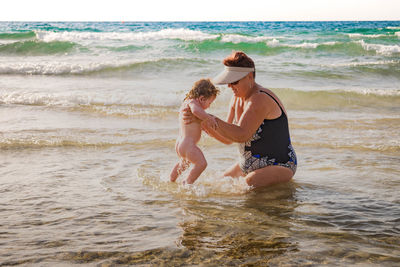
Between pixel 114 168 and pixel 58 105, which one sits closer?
pixel 114 168

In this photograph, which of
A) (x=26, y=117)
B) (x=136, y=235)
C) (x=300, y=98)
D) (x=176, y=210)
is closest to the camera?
(x=136, y=235)

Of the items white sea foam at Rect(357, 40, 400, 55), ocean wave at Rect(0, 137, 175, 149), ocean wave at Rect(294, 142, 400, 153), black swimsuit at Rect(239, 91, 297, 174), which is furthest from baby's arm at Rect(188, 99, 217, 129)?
white sea foam at Rect(357, 40, 400, 55)

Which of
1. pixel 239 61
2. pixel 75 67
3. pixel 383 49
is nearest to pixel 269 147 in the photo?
pixel 239 61

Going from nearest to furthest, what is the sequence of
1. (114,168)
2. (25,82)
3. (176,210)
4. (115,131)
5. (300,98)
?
(176,210) < (114,168) < (115,131) < (300,98) < (25,82)

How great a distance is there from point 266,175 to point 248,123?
2.10 feet

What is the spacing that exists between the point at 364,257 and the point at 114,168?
11.0 ft

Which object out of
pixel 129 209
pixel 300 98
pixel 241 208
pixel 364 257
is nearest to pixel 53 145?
pixel 129 209

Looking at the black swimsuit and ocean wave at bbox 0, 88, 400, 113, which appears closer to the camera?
the black swimsuit

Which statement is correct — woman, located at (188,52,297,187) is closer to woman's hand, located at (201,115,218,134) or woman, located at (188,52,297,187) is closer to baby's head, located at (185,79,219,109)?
woman's hand, located at (201,115,218,134)

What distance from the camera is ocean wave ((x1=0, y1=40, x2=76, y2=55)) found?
2264cm

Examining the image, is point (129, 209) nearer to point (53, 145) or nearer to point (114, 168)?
point (114, 168)

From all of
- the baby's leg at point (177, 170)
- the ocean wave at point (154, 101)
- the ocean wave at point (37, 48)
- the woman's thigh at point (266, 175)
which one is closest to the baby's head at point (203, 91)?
the baby's leg at point (177, 170)

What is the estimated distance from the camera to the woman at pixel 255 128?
13.6 feet

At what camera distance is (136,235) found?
3334 mm
